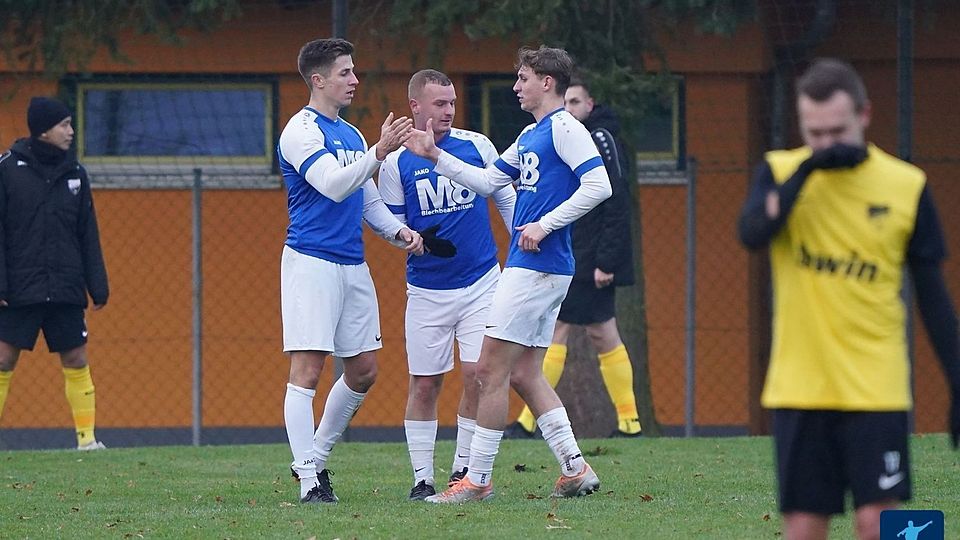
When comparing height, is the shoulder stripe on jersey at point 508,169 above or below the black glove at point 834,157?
above

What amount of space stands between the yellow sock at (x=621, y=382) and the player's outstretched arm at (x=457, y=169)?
11.5 feet

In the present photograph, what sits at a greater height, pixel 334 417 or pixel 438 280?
pixel 438 280

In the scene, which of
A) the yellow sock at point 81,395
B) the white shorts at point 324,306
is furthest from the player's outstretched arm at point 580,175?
the yellow sock at point 81,395

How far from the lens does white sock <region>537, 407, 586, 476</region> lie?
24.2 feet

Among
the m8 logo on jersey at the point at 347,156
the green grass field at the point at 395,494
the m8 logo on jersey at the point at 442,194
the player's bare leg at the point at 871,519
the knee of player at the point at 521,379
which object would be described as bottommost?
the green grass field at the point at 395,494

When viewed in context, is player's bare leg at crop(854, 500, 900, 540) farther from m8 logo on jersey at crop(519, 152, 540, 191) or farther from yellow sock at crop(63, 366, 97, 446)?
yellow sock at crop(63, 366, 97, 446)

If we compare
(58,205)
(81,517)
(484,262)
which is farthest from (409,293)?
(58,205)

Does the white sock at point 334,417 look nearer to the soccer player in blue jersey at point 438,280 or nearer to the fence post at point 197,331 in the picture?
the soccer player in blue jersey at point 438,280

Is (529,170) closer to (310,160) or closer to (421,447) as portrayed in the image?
(310,160)

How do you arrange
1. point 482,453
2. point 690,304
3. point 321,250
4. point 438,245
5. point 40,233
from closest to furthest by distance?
1. point 482,453
2. point 321,250
3. point 438,245
4. point 40,233
5. point 690,304

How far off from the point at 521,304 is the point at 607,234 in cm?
350

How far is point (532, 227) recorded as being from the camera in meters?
7.00

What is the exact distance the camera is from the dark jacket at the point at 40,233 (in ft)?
33.2
